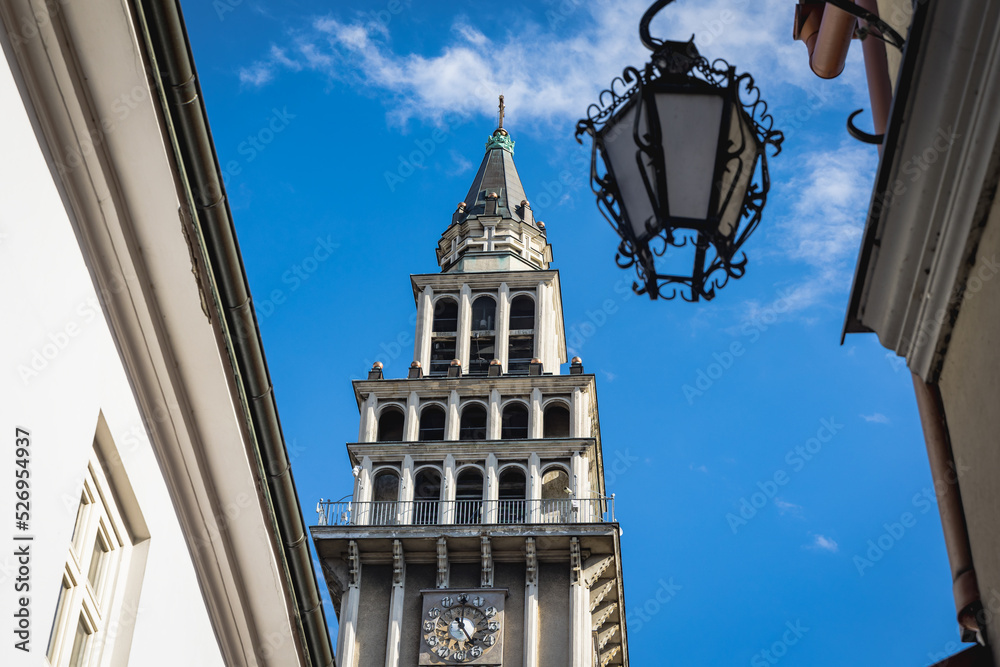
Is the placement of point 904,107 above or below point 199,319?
below

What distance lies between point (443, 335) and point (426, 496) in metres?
6.55

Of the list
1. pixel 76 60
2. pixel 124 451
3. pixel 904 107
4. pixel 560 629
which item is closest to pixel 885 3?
pixel 904 107

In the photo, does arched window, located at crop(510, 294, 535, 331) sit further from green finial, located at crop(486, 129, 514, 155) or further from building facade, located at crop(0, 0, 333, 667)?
building facade, located at crop(0, 0, 333, 667)

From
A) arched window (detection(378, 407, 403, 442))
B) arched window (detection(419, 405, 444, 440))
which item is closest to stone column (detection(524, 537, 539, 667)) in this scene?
arched window (detection(419, 405, 444, 440))

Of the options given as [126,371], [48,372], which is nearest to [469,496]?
[126,371]

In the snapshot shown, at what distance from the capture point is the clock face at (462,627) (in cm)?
3419

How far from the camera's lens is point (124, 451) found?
34.6 feet

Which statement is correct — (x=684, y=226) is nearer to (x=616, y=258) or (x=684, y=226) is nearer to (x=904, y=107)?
(x=616, y=258)

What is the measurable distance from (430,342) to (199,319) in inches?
1242

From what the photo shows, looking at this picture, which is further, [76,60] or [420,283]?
[420,283]

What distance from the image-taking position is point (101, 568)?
10.6m

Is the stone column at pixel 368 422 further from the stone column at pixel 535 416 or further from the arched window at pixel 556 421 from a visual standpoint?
the arched window at pixel 556 421

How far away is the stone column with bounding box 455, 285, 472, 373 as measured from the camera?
41906 millimetres

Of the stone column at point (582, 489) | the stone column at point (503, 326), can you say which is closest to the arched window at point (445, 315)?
the stone column at point (503, 326)
